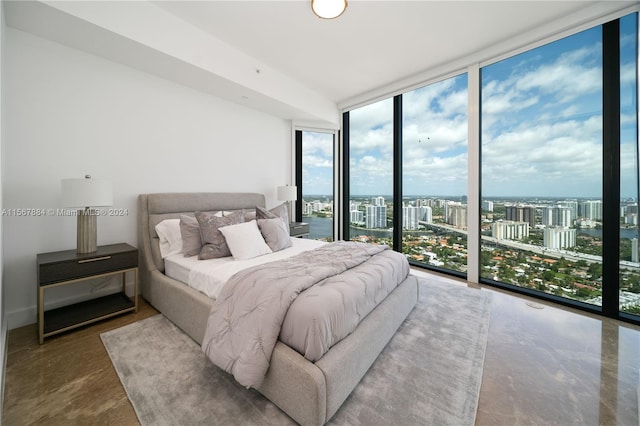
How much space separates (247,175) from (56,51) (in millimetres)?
2293

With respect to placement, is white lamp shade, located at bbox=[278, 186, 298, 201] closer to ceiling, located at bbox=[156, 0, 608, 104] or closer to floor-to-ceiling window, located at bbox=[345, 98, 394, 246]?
floor-to-ceiling window, located at bbox=[345, 98, 394, 246]

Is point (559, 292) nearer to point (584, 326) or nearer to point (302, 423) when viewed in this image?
point (584, 326)

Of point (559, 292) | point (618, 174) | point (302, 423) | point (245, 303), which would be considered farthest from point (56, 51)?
point (559, 292)

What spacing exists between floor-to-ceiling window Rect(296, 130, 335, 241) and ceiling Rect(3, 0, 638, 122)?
3.70 ft

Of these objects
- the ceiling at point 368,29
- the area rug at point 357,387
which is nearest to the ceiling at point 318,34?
the ceiling at point 368,29

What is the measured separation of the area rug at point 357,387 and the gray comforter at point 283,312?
0.74ft

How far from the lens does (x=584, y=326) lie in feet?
7.26

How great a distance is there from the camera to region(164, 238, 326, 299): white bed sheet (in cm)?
191

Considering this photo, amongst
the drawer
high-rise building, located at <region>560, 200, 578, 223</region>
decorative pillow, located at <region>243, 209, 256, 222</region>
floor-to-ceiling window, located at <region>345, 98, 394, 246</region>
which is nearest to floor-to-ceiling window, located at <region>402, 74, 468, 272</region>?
floor-to-ceiling window, located at <region>345, 98, 394, 246</region>

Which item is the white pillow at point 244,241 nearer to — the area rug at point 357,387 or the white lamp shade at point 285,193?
the area rug at point 357,387

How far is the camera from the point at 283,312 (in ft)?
4.43

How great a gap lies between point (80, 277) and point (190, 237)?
2.88 feet

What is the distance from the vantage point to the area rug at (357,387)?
130 centimetres

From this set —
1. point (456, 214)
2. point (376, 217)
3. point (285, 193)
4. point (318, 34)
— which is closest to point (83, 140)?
point (285, 193)
